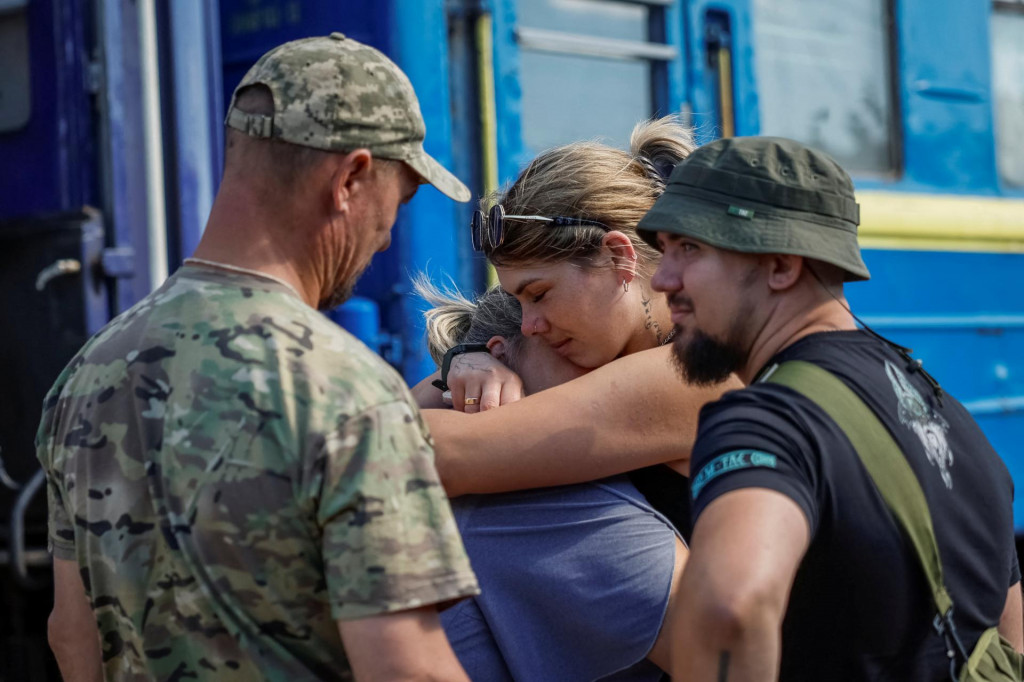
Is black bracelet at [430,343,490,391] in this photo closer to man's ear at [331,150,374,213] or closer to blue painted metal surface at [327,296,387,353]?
man's ear at [331,150,374,213]

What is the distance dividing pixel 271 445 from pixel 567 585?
609 mm

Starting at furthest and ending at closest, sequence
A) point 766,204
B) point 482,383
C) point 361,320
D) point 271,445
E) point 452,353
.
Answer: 1. point 361,320
2. point 452,353
3. point 482,383
4. point 766,204
5. point 271,445

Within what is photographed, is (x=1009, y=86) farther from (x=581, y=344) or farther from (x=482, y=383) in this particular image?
(x=482, y=383)

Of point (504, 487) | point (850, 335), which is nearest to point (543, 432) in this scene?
point (504, 487)

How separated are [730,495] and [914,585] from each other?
0.32 metres

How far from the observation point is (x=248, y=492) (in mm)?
1458

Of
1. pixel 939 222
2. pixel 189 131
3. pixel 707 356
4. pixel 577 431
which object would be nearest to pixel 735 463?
pixel 707 356

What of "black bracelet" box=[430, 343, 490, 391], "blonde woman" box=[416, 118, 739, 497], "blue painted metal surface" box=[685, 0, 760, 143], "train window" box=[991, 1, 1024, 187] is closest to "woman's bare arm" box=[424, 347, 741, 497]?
"blonde woman" box=[416, 118, 739, 497]

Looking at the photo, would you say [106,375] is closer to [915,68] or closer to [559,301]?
[559,301]

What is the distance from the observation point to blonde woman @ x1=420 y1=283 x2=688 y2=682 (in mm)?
1863

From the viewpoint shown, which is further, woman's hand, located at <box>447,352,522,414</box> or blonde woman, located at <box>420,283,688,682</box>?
woman's hand, located at <box>447,352,522,414</box>

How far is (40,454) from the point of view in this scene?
170 centimetres

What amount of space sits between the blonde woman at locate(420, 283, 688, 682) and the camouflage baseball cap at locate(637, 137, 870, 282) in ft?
1.45

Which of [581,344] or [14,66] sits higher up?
[14,66]
